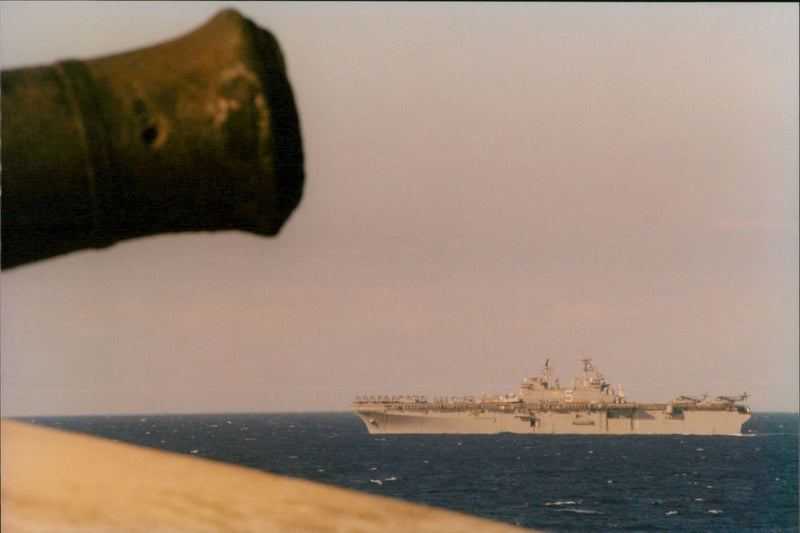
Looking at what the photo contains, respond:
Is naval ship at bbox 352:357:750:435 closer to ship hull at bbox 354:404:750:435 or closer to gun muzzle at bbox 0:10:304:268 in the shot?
ship hull at bbox 354:404:750:435

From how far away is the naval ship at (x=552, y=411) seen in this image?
81938 mm

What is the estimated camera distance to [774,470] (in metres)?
67.0

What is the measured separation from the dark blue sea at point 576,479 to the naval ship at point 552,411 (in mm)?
2163

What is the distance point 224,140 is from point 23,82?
1.09ft

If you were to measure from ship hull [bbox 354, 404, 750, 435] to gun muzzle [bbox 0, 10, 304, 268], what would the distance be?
264 feet

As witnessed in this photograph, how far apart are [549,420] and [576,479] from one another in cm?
2304

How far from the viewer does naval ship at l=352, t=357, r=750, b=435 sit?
81.9m

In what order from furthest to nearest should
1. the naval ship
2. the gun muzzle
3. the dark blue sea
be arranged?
the naval ship, the dark blue sea, the gun muzzle

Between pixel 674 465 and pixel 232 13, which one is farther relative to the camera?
pixel 674 465

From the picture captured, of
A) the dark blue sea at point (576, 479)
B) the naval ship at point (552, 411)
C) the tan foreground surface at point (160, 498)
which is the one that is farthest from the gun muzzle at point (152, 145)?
the naval ship at point (552, 411)

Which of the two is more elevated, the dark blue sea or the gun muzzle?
the gun muzzle

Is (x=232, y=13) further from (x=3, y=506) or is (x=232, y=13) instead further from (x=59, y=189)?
(x=3, y=506)

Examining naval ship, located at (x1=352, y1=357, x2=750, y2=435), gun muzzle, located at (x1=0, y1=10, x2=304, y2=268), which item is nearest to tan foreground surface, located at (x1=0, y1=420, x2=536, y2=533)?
gun muzzle, located at (x1=0, y1=10, x2=304, y2=268)

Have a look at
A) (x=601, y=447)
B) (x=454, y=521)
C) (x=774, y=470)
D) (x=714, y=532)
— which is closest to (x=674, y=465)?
(x=774, y=470)
